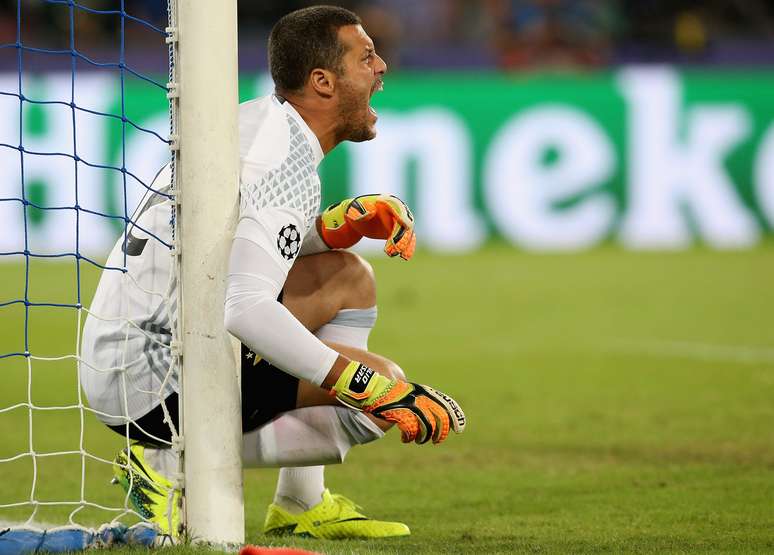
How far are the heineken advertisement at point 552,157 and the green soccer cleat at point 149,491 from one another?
28.4 feet

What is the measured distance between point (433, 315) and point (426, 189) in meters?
3.33

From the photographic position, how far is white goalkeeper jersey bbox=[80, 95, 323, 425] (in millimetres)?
3455

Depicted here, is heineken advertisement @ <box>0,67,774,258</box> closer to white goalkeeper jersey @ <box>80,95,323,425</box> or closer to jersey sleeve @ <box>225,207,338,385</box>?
white goalkeeper jersey @ <box>80,95,323,425</box>

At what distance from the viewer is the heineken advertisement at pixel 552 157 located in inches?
485

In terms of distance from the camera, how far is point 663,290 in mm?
10141

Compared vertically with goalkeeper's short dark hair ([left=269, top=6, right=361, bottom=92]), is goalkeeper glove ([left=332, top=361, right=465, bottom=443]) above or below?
A: below

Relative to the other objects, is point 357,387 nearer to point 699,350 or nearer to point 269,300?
point 269,300

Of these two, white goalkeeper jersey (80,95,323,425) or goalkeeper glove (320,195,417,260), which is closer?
white goalkeeper jersey (80,95,323,425)

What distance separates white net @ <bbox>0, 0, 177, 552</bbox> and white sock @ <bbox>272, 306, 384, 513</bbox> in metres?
0.30

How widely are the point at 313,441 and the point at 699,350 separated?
450cm

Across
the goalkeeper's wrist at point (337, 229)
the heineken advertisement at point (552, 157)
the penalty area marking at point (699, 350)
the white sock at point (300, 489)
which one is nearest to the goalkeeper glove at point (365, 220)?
the goalkeeper's wrist at point (337, 229)

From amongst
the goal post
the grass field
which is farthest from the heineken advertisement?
the goal post

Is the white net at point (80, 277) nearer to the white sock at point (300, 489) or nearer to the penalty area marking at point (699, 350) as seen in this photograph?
the white sock at point (300, 489)

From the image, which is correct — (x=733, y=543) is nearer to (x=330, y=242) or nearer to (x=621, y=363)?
(x=330, y=242)
